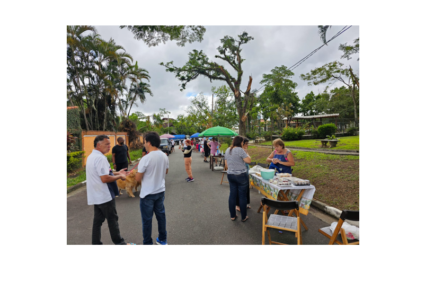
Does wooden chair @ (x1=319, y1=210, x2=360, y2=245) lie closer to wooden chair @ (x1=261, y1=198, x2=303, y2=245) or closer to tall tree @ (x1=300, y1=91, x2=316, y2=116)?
wooden chair @ (x1=261, y1=198, x2=303, y2=245)

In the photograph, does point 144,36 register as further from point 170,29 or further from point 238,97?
point 238,97

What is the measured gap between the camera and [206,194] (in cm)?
604

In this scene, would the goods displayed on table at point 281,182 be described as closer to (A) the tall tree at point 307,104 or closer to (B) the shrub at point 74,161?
(B) the shrub at point 74,161

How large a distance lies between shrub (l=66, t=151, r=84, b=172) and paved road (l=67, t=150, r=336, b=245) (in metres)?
3.18

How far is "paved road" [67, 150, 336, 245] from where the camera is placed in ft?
11.0

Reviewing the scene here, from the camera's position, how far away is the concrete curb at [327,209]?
414 cm

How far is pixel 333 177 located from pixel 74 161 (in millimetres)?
10302

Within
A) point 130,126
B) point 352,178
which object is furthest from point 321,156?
point 130,126

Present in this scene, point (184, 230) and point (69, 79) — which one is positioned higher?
point (69, 79)

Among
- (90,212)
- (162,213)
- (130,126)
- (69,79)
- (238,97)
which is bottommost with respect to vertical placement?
(90,212)

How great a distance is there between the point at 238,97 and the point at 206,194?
31.4 feet

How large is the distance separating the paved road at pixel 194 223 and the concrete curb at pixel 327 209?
0.14m

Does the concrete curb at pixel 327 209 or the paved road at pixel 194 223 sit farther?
the concrete curb at pixel 327 209

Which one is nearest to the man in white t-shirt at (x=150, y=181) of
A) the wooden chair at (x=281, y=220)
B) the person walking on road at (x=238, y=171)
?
the person walking on road at (x=238, y=171)
